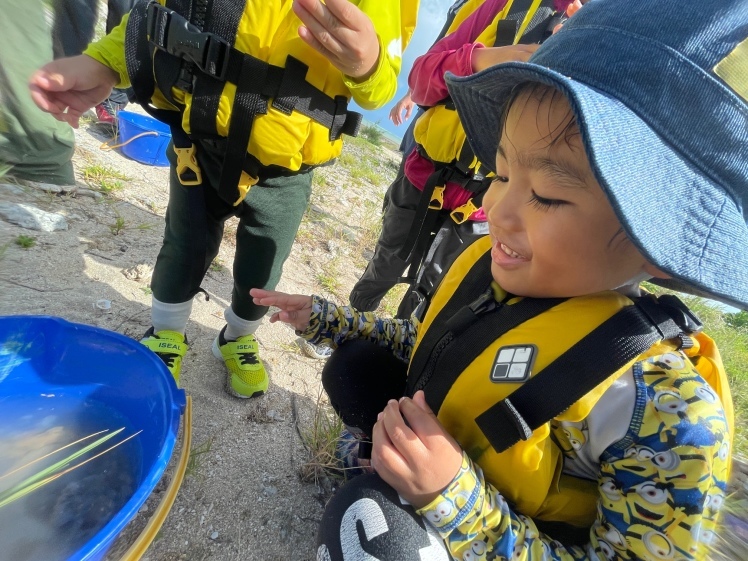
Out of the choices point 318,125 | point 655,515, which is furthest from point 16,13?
point 655,515

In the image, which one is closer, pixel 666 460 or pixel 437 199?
pixel 666 460

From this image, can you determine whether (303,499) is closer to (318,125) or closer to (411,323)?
(411,323)

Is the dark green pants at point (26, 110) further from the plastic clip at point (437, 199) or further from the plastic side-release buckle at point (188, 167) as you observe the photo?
the plastic clip at point (437, 199)

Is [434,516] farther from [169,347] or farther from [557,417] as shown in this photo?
[169,347]

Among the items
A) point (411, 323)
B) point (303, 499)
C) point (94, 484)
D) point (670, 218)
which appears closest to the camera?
point (670, 218)

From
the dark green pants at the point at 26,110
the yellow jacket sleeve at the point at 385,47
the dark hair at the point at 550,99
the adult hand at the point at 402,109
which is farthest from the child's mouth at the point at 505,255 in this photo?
the adult hand at the point at 402,109

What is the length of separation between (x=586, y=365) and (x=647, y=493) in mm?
238

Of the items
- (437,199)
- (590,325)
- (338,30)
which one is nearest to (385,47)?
(338,30)

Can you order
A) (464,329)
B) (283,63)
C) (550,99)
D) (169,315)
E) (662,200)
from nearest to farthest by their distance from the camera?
(662,200)
(550,99)
(464,329)
(283,63)
(169,315)

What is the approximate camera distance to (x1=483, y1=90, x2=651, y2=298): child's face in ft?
2.32

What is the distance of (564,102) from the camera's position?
0.73 meters

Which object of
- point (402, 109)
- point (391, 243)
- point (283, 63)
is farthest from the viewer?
point (402, 109)

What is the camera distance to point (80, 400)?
4.35 feet

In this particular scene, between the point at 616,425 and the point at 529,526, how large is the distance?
285mm
